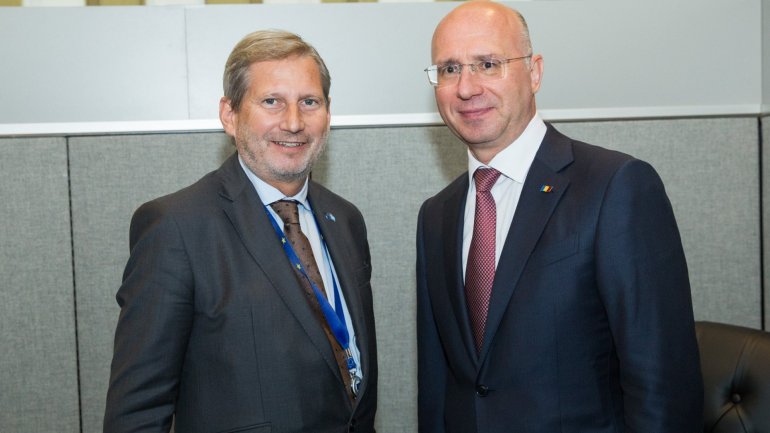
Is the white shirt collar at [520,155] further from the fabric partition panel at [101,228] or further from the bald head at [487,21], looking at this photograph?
the fabric partition panel at [101,228]

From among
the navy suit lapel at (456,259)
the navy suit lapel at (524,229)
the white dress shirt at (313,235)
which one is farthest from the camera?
the white dress shirt at (313,235)

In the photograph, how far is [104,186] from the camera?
2455mm

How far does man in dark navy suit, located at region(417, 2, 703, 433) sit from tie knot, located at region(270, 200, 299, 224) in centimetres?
38

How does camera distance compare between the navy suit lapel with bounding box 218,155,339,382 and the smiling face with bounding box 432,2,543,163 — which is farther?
the smiling face with bounding box 432,2,543,163

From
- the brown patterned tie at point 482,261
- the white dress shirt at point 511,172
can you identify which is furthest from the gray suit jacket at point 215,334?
the white dress shirt at point 511,172

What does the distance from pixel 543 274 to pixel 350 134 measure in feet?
3.73

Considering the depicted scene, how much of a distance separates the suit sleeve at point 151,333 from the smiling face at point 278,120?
11.8 inches

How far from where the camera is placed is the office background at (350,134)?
244cm

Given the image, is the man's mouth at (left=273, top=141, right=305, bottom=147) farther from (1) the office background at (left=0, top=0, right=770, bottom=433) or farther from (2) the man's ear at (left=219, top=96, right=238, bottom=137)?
(1) the office background at (left=0, top=0, right=770, bottom=433)

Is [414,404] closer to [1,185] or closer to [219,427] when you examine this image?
[219,427]

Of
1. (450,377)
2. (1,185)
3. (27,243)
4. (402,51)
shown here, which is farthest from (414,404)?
(1,185)

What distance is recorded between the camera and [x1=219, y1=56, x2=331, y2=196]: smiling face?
1776mm

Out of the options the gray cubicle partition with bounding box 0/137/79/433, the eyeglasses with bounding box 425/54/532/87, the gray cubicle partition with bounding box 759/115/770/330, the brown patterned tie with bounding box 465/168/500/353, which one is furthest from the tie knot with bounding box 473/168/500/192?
the gray cubicle partition with bounding box 0/137/79/433

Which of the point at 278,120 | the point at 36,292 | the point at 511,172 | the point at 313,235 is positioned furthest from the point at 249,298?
the point at 36,292
